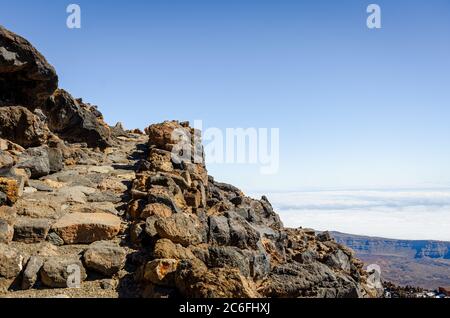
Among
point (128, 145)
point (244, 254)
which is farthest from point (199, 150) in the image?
point (244, 254)

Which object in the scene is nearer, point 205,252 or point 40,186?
point 205,252

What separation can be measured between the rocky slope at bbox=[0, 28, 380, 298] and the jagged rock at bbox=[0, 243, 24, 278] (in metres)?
0.03

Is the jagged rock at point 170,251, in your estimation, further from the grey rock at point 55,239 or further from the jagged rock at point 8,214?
the jagged rock at point 8,214

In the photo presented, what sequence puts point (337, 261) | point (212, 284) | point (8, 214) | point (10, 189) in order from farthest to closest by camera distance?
point (337, 261), point (10, 189), point (8, 214), point (212, 284)

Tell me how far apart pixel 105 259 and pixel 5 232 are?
3.26 metres

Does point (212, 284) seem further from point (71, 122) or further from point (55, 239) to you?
point (71, 122)

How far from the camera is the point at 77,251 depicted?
1151 cm

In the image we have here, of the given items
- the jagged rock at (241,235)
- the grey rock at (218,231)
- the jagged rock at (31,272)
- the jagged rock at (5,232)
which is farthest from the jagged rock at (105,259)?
the jagged rock at (241,235)

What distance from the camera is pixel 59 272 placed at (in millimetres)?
9938

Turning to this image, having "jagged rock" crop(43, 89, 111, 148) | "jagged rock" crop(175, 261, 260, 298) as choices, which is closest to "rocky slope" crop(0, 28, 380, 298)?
"jagged rock" crop(175, 261, 260, 298)

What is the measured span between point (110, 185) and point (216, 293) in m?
10.6

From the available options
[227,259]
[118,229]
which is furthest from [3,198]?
[227,259]

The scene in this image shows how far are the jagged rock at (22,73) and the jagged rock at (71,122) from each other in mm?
4483
